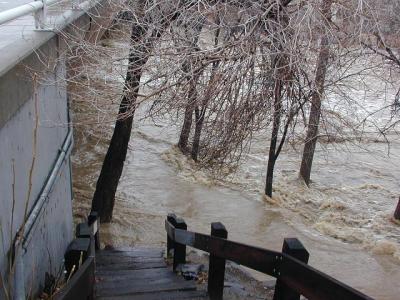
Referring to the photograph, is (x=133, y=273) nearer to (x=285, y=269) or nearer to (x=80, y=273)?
(x=285, y=269)

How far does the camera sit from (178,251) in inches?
263

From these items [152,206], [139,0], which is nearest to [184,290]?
[139,0]

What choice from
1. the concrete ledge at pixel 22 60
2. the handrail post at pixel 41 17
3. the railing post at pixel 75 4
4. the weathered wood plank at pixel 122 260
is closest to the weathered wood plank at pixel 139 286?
the weathered wood plank at pixel 122 260

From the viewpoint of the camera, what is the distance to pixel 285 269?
148 inches

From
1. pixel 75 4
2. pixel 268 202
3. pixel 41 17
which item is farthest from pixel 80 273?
pixel 268 202

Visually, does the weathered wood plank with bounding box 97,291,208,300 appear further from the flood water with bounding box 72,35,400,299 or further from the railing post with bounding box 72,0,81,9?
the railing post with bounding box 72,0,81,9

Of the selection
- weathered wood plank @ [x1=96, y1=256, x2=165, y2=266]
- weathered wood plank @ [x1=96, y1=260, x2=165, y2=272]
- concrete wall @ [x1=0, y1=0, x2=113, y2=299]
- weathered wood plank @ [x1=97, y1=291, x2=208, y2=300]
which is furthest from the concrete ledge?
weathered wood plank @ [x1=96, y1=256, x2=165, y2=266]

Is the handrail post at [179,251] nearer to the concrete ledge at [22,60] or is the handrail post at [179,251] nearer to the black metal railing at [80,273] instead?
the black metal railing at [80,273]

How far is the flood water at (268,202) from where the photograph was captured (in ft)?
40.7

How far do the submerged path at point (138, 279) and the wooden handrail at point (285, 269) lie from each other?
51 cm

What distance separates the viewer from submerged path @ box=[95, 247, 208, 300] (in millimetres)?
5164

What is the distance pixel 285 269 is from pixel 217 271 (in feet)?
4.33

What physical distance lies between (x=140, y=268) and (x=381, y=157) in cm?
1832

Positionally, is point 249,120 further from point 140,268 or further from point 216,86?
point 140,268
